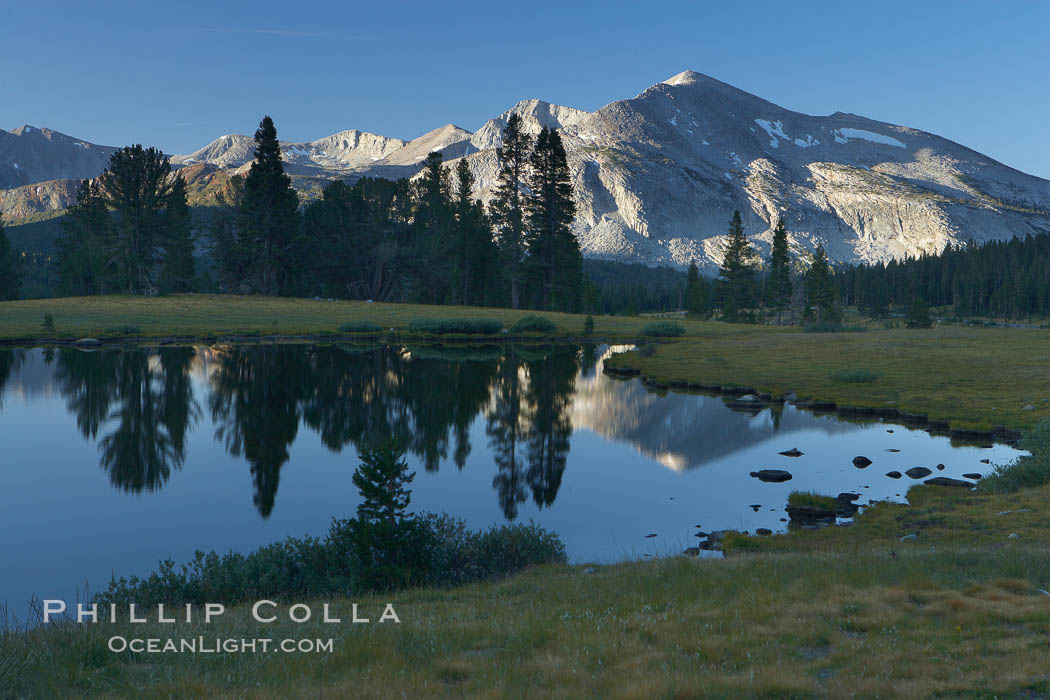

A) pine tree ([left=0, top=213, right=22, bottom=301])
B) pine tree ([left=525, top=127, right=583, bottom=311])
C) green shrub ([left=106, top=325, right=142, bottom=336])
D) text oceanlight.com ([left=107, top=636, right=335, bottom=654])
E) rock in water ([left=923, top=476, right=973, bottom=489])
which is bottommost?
rock in water ([left=923, top=476, right=973, bottom=489])

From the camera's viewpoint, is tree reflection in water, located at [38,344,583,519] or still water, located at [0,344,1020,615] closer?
still water, located at [0,344,1020,615]

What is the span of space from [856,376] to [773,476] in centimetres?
2373

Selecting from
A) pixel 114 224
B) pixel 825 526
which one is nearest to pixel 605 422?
pixel 825 526

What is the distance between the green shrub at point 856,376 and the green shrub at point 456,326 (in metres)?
44.4

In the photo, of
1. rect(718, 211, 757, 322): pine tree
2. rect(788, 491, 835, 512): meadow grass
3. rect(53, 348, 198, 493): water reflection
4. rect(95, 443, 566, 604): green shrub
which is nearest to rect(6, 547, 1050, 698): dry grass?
rect(95, 443, 566, 604): green shrub

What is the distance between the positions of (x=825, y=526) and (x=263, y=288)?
95515mm

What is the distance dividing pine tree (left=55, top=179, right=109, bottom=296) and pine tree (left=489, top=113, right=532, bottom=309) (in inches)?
2491

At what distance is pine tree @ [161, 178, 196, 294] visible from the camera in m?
103

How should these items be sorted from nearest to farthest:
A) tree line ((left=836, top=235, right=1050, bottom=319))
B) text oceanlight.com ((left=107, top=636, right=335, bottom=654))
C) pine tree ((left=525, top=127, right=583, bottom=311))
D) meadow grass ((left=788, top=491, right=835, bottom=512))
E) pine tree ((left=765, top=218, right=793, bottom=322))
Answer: text oceanlight.com ((left=107, top=636, right=335, bottom=654))
meadow grass ((left=788, top=491, right=835, bottom=512))
pine tree ((left=525, top=127, right=583, bottom=311))
pine tree ((left=765, top=218, right=793, bottom=322))
tree line ((left=836, top=235, right=1050, bottom=319))

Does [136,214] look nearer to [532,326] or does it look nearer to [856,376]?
[532,326]

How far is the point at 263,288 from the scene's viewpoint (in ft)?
330

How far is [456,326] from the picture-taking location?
80812 millimetres

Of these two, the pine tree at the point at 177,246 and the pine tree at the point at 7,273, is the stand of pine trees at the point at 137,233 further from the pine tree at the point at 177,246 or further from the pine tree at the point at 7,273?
the pine tree at the point at 7,273

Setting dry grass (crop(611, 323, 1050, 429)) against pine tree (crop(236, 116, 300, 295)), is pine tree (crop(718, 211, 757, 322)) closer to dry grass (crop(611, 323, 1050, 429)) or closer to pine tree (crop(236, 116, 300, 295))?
dry grass (crop(611, 323, 1050, 429))
